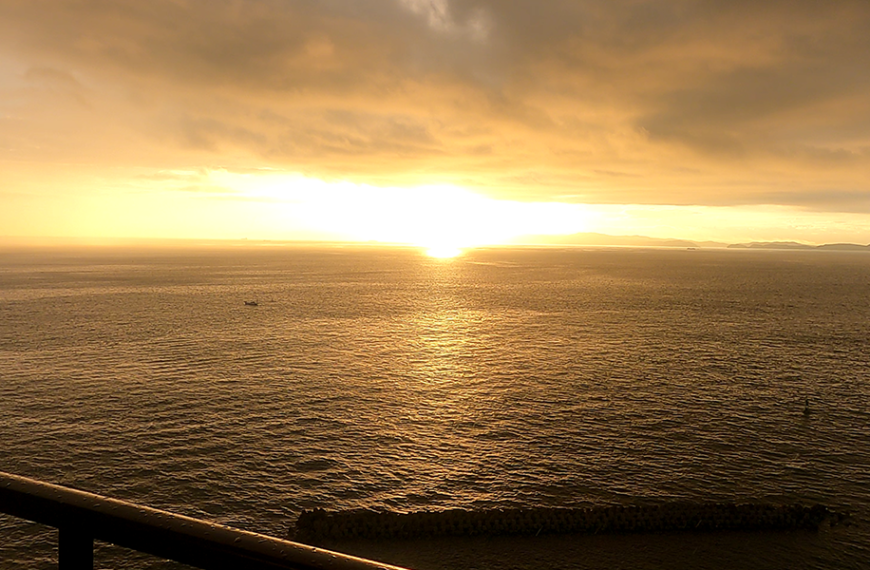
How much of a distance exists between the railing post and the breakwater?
3731cm

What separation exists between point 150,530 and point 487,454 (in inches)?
1903

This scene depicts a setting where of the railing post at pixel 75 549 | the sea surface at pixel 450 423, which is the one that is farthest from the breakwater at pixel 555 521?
the railing post at pixel 75 549

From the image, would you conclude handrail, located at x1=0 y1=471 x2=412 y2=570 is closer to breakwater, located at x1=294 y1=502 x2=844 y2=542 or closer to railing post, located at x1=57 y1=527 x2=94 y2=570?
railing post, located at x1=57 y1=527 x2=94 y2=570

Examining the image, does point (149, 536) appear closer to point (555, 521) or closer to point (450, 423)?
point (555, 521)

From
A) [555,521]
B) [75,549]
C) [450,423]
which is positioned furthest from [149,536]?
[450,423]

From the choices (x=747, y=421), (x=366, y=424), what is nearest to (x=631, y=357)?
(x=747, y=421)

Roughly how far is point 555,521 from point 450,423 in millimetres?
20041

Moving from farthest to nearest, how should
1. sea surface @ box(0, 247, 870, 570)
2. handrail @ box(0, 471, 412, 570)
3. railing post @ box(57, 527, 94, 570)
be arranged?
sea surface @ box(0, 247, 870, 570) < railing post @ box(57, 527, 94, 570) < handrail @ box(0, 471, 412, 570)

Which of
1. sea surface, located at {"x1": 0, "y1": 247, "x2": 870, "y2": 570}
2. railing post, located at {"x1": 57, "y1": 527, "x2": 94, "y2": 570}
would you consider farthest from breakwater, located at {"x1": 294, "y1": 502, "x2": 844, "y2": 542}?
railing post, located at {"x1": 57, "y1": 527, "x2": 94, "y2": 570}

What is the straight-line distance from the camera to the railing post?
8.40 ft

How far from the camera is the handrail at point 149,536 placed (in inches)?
89.0

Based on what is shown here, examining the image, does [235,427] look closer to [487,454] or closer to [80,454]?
[80,454]

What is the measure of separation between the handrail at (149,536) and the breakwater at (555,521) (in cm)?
3735

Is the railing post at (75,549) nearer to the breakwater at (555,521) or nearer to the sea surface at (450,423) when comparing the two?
the sea surface at (450,423)
